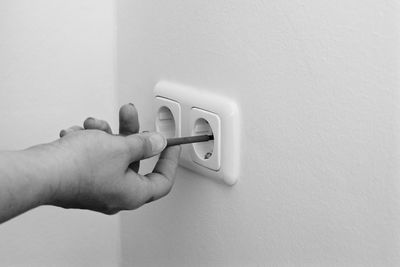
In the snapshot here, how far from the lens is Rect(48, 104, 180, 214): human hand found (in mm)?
501

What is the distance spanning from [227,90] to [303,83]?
10 cm

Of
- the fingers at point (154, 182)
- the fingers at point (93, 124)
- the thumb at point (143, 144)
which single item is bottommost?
the fingers at point (154, 182)

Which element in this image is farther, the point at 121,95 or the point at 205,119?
the point at 121,95

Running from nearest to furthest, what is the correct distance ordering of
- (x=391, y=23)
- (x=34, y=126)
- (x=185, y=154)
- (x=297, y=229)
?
1. (x=391, y=23)
2. (x=297, y=229)
3. (x=185, y=154)
4. (x=34, y=126)

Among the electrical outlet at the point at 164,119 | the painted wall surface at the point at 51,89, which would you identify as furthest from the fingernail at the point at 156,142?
the painted wall surface at the point at 51,89

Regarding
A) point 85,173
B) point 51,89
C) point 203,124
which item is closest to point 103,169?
point 85,173

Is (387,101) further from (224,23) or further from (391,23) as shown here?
(224,23)

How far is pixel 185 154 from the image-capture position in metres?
0.65

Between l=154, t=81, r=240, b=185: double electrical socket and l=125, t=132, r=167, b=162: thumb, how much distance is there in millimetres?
55

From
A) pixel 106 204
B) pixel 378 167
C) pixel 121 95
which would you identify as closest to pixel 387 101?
pixel 378 167

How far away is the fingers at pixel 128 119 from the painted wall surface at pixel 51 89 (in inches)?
7.5

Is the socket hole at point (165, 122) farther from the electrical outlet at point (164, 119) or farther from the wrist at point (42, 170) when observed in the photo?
the wrist at point (42, 170)

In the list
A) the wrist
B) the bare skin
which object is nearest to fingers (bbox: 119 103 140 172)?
the bare skin

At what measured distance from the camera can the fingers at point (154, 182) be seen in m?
0.55
